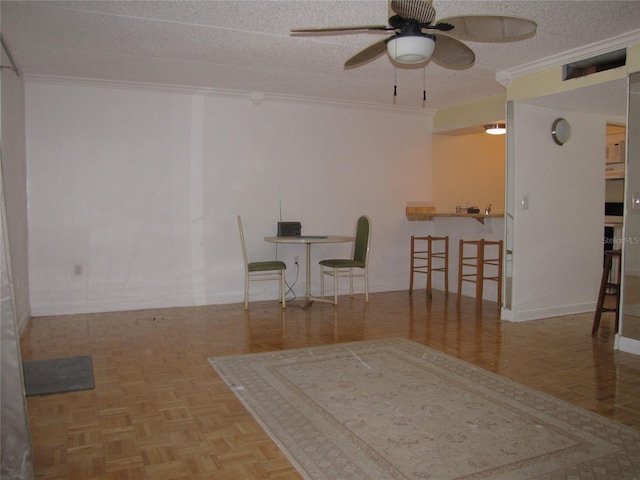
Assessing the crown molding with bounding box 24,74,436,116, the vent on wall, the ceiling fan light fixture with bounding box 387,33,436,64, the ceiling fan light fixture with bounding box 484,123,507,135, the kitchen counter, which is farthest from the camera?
the ceiling fan light fixture with bounding box 484,123,507,135

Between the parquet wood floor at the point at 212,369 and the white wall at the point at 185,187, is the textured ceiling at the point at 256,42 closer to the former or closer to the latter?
the white wall at the point at 185,187

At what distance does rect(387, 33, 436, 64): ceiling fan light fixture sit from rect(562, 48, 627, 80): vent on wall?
2.11 m

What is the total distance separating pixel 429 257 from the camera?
643 centimetres

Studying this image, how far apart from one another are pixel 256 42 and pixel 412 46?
1.66 metres

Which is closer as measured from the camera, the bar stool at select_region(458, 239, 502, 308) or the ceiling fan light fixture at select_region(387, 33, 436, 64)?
the ceiling fan light fixture at select_region(387, 33, 436, 64)

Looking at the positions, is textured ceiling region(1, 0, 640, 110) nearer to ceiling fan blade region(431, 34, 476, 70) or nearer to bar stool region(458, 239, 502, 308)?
ceiling fan blade region(431, 34, 476, 70)

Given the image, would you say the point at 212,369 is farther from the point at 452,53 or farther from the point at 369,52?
the point at 452,53

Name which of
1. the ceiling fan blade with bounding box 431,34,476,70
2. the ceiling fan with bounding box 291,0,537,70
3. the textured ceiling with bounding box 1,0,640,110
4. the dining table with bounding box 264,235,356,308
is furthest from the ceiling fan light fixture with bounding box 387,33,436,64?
the dining table with bounding box 264,235,356,308

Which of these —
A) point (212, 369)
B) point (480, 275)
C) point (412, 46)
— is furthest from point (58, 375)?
point (480, 275)

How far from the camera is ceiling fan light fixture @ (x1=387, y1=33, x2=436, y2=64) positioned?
8.86 ft

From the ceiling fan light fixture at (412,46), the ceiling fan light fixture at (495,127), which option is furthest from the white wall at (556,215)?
the ceiling fan light fixture at (412,46)

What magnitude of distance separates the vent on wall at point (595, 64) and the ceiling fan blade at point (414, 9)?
7.39 feet

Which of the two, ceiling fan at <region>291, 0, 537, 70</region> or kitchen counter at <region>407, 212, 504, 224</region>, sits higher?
ceiling fan at <region>291, 0, 537, 70</region>

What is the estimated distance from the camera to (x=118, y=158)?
5301 millimetres
